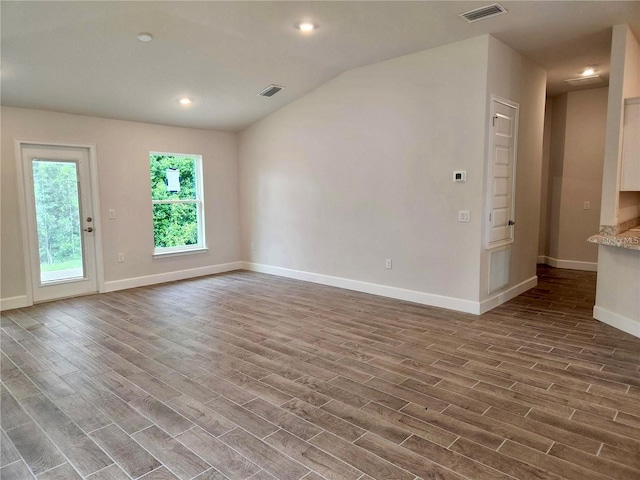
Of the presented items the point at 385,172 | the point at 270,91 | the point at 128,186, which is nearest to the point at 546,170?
the point at 385,172

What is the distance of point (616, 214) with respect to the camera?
13.0 ft

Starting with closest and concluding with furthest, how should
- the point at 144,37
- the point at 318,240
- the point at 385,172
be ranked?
the point at 144,37 < the point at 385,172 < the point at 318,240

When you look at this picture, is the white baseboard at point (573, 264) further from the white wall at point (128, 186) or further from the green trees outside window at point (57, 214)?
the green trees outside window at point (57, 214)

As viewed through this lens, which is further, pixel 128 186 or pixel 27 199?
pixel 128 186

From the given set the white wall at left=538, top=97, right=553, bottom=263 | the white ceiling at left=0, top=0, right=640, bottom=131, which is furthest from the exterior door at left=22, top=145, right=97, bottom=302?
the white wall at left=538, top=97, right=553, bottom=263

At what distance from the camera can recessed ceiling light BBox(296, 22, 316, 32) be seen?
3.88 metres

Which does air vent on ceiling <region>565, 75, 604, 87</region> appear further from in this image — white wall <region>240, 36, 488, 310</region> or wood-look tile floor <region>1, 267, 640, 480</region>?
wood-look tile floor <region>1, 267, 640, 480</region>

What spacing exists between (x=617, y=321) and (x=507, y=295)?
3.90ft

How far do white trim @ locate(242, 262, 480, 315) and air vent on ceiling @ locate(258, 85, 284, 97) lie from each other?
2670mm

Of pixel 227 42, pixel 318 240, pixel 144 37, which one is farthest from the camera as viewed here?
pixel 318 240

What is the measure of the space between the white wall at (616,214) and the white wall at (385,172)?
1178mm

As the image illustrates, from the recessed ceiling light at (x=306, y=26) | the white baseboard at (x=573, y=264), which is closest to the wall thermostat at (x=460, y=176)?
the recessed ceiling light at (x=306, y=26)

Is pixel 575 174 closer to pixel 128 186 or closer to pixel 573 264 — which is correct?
pixel 573 264

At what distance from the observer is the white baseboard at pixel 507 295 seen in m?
4.51
